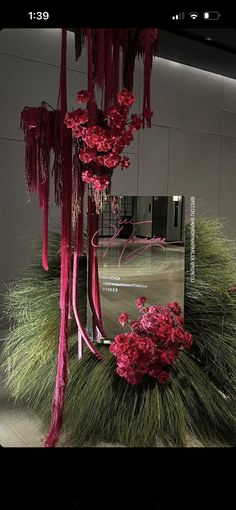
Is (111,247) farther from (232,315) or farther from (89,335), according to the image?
(232,315)

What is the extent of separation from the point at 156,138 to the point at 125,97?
0.42m

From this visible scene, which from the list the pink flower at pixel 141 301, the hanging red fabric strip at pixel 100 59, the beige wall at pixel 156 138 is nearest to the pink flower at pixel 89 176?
the beige wall at pixel 156 138

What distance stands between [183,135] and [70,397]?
992mm

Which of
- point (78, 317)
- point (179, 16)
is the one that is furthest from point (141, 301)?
point (179, 16)

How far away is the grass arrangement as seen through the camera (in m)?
1.11

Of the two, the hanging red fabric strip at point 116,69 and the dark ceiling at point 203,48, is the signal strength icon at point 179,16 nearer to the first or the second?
the dark ceiling at point 203,48

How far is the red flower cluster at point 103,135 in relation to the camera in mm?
1086

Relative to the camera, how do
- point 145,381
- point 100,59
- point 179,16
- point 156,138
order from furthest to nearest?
point 156,138
point 145,381
point 100,59
point 179,16

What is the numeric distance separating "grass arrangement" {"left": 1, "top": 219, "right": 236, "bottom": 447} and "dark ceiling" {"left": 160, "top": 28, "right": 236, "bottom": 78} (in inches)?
20.5

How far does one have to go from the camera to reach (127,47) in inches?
43.1

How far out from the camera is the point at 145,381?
118cm

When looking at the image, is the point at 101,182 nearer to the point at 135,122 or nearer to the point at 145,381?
the point at 135,122

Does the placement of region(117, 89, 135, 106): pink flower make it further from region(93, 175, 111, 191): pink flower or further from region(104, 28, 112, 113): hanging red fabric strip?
region(93, 175, 111, 191): pink flower

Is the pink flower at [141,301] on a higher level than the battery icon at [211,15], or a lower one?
lower
